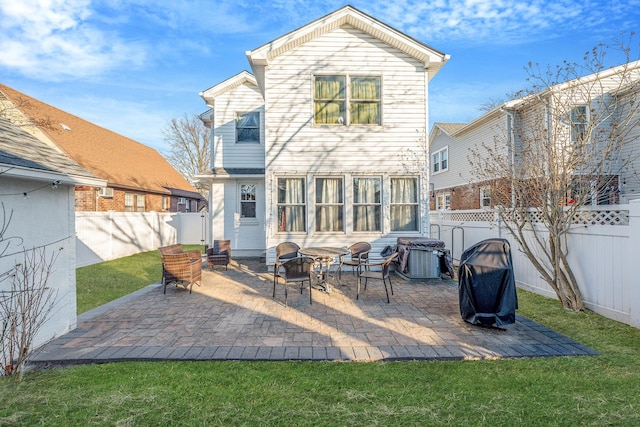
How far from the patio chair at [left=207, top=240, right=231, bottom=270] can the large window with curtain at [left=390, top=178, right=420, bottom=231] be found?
208 inches

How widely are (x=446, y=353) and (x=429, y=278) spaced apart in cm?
461

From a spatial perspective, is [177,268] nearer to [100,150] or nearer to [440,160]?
[100,150]

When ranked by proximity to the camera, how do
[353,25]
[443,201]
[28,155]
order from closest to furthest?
[28,155] < [353,25] < [443,201]

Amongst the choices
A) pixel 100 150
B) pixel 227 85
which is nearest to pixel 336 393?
pixel 227 85

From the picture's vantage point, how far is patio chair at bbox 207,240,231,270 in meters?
9.95

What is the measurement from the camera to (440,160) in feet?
70.0

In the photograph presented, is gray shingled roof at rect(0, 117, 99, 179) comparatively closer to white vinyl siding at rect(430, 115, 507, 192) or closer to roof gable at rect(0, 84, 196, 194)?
roof gable at rect(0, 84, 196, 194)

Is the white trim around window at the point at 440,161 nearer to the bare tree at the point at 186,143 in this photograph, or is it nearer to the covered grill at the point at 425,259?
the covered grill at the point at 425,259

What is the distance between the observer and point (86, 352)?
406 cm

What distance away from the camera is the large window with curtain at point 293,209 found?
9.38m

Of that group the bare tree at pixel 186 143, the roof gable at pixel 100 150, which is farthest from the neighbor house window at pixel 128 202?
the bare tree at pixel 186 143

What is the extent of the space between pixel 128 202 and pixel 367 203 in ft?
46.3

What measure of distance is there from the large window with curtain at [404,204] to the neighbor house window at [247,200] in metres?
5.56

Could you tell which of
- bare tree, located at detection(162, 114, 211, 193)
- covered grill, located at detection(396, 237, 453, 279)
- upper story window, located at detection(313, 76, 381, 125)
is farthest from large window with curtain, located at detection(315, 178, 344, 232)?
bare tree, located at detection(162, 114, 211, 193)
